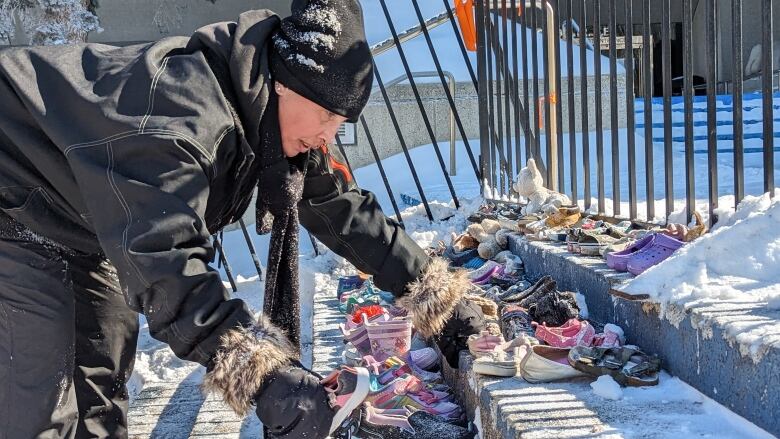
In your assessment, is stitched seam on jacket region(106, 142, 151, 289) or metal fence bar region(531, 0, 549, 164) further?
metal fence bar region(531, 0, 549, 164)

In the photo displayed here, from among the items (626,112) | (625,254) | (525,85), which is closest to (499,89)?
(525,85)

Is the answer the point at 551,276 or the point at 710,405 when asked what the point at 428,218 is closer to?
the point at 551,276

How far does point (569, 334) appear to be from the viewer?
2.66 meters

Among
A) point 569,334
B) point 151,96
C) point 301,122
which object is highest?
point 151,96

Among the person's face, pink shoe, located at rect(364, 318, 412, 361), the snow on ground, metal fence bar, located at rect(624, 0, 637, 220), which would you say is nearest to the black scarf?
the person's face

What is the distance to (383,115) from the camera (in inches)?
382

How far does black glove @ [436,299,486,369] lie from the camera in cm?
274

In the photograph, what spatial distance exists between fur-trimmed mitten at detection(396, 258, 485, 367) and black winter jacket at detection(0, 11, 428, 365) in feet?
2.12

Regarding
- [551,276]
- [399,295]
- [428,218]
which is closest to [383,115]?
[428,218]

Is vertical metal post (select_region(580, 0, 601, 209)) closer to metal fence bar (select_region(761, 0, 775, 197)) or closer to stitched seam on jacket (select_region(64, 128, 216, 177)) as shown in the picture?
metal fence bar (select_region(761, 0, 775, 197))

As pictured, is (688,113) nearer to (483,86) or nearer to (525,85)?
(525,85)

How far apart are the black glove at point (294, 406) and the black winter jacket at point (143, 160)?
15 centimetres

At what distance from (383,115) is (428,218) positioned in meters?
3.88

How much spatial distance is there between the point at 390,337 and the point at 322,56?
1.56 meters
